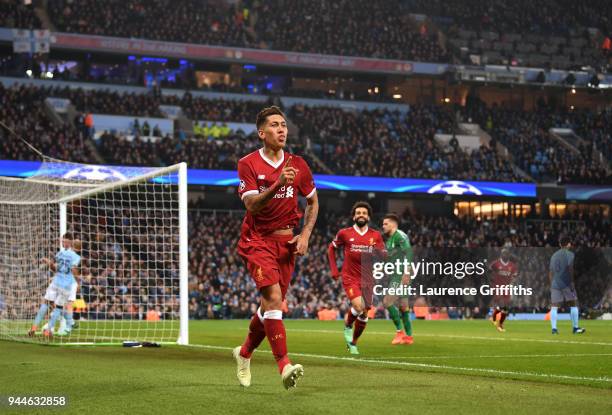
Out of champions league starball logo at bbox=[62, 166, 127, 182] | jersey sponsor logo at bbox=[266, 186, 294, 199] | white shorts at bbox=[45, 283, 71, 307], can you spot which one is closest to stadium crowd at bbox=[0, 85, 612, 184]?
champions league starball logo at bbox=[62, 166, 127, 182]

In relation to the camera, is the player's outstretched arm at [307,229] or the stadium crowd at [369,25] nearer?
the player's outstretched arm at [307,229]

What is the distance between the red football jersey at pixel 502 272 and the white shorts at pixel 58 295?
11.6 metres

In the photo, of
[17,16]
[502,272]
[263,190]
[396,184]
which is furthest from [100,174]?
[17,16]

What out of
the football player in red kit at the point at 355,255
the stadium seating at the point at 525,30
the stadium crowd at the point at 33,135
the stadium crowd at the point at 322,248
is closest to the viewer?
the football player in red kit at the point at 355,255

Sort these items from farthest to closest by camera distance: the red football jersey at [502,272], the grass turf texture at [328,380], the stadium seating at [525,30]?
1. the stadium seating at [525,30]
2. the red football jersey at [502,272]
3. the grass turf texture at [328,380]

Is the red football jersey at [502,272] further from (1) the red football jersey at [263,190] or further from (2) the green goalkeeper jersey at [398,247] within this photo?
(1) the red football jersey at [263,190]

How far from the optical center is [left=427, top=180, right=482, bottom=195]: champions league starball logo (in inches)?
1848

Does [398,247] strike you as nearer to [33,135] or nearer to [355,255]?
[355,255]

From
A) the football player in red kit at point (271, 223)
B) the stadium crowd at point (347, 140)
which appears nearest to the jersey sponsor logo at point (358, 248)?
the football player in red kit at point (271, 223)

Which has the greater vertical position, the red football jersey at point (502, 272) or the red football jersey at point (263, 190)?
the red football jersey at point (263, 190)

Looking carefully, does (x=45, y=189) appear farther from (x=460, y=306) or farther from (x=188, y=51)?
(x=188, y=51)

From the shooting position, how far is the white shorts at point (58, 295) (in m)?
18.1

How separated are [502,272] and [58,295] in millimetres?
12453

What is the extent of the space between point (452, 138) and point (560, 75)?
40.3 feet
